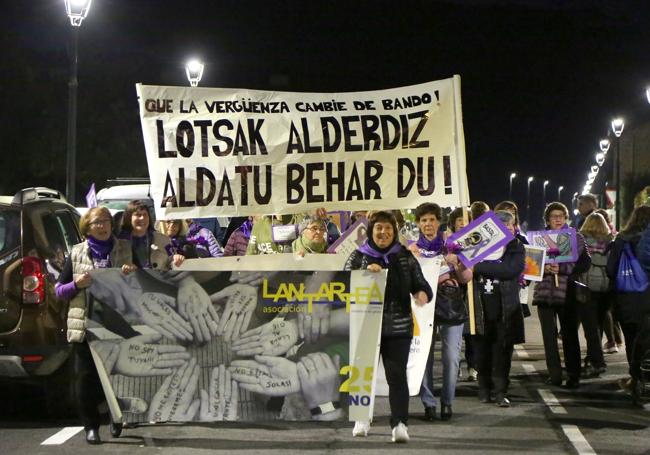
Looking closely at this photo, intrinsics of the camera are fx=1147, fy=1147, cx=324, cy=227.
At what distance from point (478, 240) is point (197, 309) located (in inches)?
99.3

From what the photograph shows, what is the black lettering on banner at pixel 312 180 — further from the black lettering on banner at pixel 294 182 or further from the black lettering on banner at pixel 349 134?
the black lettering on banner at pixel 349 134

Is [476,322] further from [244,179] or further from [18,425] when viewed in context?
[18,425]

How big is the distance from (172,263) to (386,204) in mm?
1775

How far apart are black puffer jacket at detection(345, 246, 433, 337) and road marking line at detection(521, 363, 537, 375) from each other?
454 cm

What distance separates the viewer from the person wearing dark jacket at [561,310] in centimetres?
1121

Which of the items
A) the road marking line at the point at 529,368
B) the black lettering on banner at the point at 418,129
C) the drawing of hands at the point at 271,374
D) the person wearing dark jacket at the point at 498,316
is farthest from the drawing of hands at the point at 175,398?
the road marking line at the point at 529,368

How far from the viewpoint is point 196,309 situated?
8.02 meters

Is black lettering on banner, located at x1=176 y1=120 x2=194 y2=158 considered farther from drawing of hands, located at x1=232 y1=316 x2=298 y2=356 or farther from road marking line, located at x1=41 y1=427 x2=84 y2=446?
road marking line, located at x1=41 y1=427 x2=84 y2=446

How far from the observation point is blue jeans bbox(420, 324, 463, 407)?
30.0 feet

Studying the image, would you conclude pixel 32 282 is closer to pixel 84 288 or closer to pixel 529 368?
pixel 84 288

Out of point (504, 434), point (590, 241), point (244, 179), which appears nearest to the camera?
point (504, 434)

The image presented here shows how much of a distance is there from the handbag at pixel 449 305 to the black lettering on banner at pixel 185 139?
229cm

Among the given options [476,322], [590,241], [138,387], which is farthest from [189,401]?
[590,241]

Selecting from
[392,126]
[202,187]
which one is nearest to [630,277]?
[392,126]
